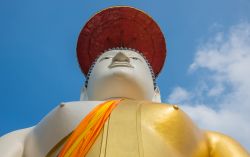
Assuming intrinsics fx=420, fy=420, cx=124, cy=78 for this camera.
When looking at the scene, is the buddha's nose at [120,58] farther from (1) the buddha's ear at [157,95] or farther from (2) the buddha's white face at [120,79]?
(1) the buddha's ear at [157,95]

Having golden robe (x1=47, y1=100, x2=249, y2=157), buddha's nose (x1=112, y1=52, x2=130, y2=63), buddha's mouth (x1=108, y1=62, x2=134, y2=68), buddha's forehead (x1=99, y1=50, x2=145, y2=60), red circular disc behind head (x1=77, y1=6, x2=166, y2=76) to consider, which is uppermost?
red circular disc behind head (x1=77, y1=6, x2=166, y2=76)

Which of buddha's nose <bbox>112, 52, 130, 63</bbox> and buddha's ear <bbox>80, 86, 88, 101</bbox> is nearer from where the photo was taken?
buddha's nose <bbox>112, 52, 130, 63</bbox>

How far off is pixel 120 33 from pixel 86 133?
2.09 metres

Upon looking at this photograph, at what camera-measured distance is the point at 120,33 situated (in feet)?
16.7

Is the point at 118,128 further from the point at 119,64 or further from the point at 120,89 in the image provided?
the point at 119,64

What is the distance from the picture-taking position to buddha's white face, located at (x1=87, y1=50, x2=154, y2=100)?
4.25 metres

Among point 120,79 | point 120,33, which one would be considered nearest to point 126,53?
point 120,33

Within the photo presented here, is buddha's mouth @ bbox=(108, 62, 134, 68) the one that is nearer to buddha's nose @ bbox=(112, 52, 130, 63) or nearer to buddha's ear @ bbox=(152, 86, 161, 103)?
buddha's nose @ bbox=(112, 52, 130, 63)

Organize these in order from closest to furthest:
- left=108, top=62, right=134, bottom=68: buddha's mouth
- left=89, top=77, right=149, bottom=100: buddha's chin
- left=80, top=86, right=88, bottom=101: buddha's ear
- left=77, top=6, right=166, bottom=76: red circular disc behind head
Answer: left=89, top=77, right=149, bottom=100: buddha's chin
left=108, top=62, right=134, bottom=68: buddha's mouth
left=80, top=86, right=88, bottom=101: buddha's ear
left=77, top=6, right=166, bottom=76: red circular disc behind head

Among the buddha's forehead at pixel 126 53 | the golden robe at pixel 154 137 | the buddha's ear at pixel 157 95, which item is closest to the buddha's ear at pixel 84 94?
the buddha's forehead at pixel 126 53

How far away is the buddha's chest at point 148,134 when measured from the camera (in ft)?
10.0

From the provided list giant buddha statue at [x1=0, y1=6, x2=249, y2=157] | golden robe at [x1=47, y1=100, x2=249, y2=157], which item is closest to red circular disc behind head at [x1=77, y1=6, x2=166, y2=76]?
giant buddha statue at [x1=0, y1=6, x2=249, y2=157]

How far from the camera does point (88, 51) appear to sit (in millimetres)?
5324

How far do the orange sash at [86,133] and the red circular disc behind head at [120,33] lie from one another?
1.72 metres
